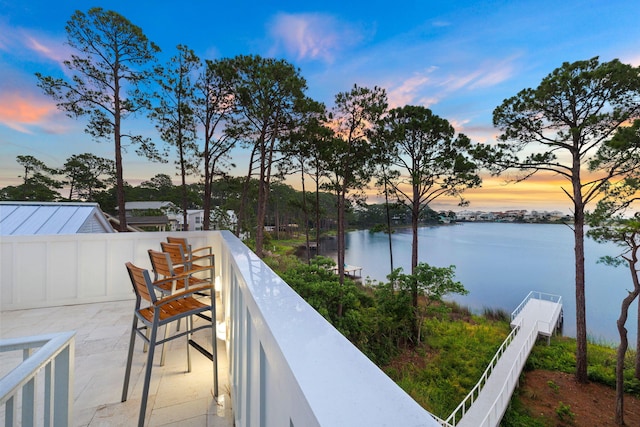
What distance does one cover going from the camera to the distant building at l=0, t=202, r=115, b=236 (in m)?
4.92

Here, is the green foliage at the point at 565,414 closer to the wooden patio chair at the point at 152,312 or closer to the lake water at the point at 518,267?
the lake water at the point at 518,267

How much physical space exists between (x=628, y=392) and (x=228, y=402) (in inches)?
426

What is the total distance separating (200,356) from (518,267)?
2418 cm

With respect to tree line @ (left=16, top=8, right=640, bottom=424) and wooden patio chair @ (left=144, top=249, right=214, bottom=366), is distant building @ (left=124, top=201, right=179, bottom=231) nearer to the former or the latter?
tree line @ (left=16, top=8, right=640, bottom=424)

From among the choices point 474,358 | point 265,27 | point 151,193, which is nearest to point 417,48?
point 265,27

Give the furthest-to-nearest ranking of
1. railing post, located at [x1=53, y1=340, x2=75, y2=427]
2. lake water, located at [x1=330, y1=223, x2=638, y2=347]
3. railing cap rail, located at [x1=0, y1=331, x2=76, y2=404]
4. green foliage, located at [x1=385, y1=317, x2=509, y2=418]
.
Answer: lake water, located at [x1=330, y1=223, x2=638, y2=347] < green foliage, located at [x1=385, y1=317, x2=509, y2=418] < railing post, located at [x1=53, y1=340, x2=75, y2=427] < railing cap rail, located at [x1=0, y1=331, x2=76, y2=404]

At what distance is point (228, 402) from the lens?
1830 millimetres

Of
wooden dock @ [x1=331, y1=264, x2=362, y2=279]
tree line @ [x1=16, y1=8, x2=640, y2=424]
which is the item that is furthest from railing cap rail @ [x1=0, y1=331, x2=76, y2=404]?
wooden dock @ [x1=331, y1=264, x2=362, y2=279]

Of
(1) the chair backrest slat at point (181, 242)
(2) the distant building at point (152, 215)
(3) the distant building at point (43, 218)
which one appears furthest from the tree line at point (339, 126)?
(2) the distant building at point (152, 215)

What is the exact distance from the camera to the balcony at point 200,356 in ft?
1.56

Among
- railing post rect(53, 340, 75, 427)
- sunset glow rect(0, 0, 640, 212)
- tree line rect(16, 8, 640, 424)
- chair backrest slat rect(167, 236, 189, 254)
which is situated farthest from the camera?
tree line rect(16, 8, 640, 424)

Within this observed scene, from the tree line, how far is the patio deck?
503cm

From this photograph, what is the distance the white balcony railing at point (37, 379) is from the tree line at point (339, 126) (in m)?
7.49

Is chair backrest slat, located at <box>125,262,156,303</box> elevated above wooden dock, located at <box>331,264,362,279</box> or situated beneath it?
elevated above
